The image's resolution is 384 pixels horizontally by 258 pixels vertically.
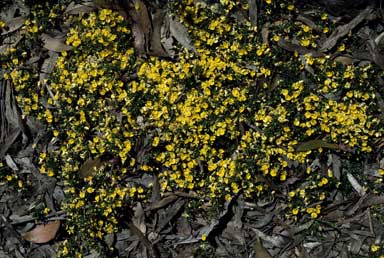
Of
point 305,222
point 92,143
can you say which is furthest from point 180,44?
point 305,222

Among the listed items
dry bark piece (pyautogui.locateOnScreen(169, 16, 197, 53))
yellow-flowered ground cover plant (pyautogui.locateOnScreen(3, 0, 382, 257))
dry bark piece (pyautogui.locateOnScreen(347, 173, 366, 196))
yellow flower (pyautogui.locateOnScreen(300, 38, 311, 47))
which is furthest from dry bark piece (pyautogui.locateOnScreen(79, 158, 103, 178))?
dry bark piece (pyautogui.locateOnScreen(347, 173, 366, 196))

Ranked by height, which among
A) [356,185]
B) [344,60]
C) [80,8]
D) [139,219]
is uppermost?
[80,8]

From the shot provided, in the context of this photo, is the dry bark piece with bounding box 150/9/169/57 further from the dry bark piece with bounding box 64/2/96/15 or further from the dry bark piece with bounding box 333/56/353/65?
the dry bark piece with bounding box 333/56/353/65

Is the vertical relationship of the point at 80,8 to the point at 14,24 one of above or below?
above

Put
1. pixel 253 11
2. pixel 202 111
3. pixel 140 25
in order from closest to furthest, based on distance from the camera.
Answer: pixel 202 111, pixel 253 11, pixel 140 25

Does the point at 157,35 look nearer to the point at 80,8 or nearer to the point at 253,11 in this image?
the point at 80,8

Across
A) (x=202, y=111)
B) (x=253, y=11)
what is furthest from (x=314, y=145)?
(x=253, y=11)
